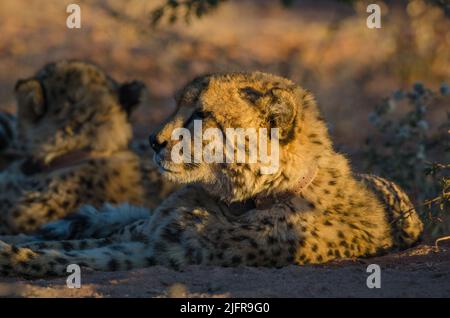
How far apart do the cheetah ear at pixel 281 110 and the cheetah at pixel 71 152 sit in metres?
1.88

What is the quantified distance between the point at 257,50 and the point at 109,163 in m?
6.34

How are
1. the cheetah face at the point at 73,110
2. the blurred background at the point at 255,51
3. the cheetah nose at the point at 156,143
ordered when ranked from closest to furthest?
the cheetah nose at the point at 156,143
the cheetah face at the point at 73,110
the blurred background at the point at 255,51

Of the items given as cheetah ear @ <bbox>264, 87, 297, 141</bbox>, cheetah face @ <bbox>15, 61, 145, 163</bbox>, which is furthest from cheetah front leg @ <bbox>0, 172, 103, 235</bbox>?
cheetah ear @ <bbox>264, 87, 297, 141</bbox>

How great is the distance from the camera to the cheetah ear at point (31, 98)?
6.12 metres

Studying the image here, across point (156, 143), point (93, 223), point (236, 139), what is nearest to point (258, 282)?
point (236, 139)

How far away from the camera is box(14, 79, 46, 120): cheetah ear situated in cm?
612

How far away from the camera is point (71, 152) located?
19.9 ft

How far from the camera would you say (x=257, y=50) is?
39.5 ft

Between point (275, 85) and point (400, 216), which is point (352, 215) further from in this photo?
point (275, 85)

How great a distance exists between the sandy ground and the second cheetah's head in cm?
46

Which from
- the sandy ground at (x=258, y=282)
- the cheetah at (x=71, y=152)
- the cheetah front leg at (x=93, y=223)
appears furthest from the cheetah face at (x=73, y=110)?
the sandy ground at (x=258, y=282)

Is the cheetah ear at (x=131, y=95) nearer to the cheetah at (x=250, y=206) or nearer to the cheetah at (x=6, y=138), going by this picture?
the cheetah at (x=6, y=138)

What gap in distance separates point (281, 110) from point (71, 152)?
7.35ft

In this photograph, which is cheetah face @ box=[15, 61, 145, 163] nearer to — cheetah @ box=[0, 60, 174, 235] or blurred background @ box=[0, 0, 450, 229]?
cheetah @ box=[0, 60, 174, 235]
